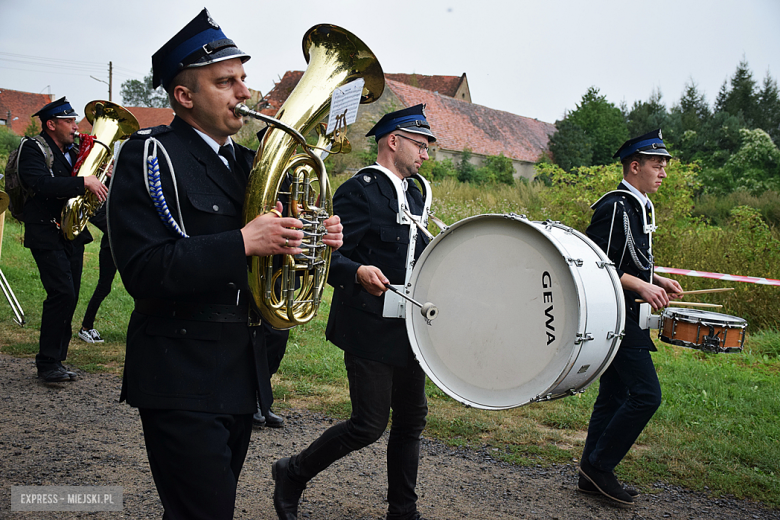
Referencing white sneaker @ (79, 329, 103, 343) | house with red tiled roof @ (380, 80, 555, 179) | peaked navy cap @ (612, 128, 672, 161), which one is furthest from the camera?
house with red tiled roof @ (380, 80, 555, 179)

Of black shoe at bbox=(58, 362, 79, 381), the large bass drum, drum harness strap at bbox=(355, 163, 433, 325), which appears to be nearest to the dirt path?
black shoe at bbox=(58, 362, 79, 381)

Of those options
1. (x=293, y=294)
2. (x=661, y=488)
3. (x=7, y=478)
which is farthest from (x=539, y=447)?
(x=7, y=478)

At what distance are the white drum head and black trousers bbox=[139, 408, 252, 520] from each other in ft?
3.93

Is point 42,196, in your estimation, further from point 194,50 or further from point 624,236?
point 624,236

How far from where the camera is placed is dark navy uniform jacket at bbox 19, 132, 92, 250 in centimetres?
544

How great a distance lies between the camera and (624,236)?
154 inches

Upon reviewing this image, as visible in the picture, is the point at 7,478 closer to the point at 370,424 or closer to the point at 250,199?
the point at 370,424

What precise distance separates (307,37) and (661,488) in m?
3.38

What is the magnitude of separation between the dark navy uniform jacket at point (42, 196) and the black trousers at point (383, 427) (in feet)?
11.3

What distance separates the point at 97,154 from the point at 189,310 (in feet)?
15.1

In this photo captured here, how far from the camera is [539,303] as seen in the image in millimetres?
2832

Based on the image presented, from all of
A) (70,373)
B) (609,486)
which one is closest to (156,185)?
(609,486)

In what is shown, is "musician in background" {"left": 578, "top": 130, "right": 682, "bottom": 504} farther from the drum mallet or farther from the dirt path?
the drum mallet

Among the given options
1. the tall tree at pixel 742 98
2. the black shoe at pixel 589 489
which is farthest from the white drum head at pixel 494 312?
the tall tree at pixel 742 98
